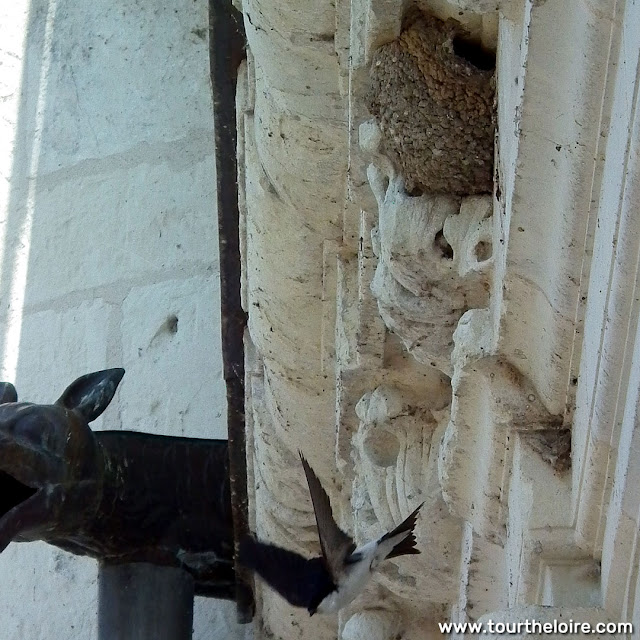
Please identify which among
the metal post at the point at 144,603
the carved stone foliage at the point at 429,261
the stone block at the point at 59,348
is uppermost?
the carved stone foliage at the point at 429,261

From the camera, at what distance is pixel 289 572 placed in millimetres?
1593

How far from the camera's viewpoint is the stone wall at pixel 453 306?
96 cm

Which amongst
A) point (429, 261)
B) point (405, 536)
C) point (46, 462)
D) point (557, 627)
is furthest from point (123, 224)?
point (557, 627)

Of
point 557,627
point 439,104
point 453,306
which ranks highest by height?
point 439,104

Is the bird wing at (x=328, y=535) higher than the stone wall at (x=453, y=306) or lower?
lower

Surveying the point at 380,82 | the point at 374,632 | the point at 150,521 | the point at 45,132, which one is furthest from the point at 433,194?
the point at 45,132

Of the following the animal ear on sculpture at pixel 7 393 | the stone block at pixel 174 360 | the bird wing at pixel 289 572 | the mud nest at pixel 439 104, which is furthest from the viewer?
the stone block at pixel 174 360

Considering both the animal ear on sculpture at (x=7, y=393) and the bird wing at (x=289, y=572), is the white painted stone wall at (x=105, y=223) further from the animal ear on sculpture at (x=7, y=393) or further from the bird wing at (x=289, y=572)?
the bird wing at (x=289, y=572)

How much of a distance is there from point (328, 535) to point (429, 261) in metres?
0.38

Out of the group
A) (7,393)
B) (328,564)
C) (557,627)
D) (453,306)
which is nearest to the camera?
(557,627)

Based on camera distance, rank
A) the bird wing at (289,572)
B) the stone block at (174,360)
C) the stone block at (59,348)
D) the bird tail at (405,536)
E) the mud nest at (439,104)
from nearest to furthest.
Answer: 1. the mud nest at (439,104)
2. the bird tail at (405,536)
3. the bird wing at (289,572)
4. the stone block at (174,360)
5. the stone block at (59,348)

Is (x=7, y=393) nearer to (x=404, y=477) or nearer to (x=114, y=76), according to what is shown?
(x=404, y=477)

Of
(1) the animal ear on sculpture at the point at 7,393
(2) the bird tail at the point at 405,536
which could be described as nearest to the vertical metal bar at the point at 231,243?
(1) the animal ear on sculpture at the point at 7,393

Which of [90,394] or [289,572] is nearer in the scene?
[289,572]
